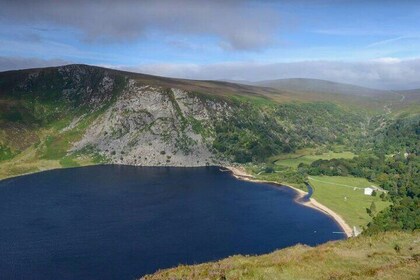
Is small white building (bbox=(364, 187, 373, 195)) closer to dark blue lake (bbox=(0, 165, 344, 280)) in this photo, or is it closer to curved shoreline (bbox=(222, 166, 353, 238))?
curved shoreline (bbox=(222, 166, 353, 238))

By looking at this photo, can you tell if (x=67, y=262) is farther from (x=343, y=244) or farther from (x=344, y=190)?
(x=344, y=190)

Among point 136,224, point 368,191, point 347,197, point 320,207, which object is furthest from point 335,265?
point 368,191

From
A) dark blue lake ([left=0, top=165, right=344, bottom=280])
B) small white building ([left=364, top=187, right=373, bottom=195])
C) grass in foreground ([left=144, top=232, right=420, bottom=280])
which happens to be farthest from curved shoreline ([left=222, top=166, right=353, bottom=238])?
grass in foreground ([left=144, top=232, right=420, bottom=280])

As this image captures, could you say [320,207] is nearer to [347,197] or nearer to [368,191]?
[347,197]

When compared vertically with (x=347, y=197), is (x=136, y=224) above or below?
below

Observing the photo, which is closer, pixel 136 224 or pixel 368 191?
pixel 136 224

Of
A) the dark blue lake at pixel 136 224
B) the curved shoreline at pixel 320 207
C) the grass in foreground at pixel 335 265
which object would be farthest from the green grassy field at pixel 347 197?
the grass in foreground at pixel 335 265

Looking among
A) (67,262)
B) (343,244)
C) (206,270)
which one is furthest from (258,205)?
(206,270)

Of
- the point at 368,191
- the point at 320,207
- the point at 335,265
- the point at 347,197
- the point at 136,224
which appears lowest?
the point at 136,224
